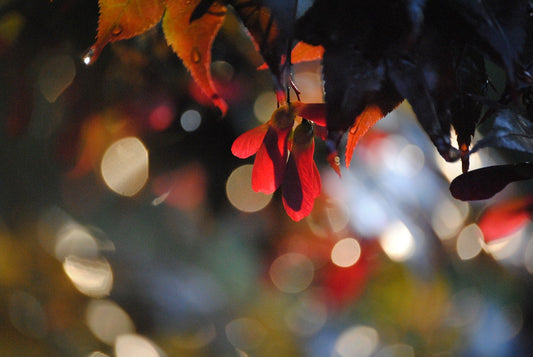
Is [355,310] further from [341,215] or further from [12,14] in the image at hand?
[12,14]

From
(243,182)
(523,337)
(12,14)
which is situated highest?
(12,14)

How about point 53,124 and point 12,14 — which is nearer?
point 12,14

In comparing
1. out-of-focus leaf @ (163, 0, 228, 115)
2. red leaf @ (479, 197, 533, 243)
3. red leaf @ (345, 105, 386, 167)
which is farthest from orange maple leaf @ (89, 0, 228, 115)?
red leaf @ (479, 197, 533, 243)

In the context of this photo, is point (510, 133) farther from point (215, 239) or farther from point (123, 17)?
point (215, 239)

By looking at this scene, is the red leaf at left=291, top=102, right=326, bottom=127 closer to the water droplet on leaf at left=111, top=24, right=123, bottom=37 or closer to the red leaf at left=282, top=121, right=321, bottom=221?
the red leaf at left=282, top=121, right=321, bottom=221

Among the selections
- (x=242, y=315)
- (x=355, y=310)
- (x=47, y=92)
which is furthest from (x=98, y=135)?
(x=355, y=310)

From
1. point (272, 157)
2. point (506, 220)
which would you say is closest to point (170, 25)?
point (272, 157)

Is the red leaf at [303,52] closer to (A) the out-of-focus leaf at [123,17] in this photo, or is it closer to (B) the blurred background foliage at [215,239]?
(A) the out-of-focus leaf at [123,17]
